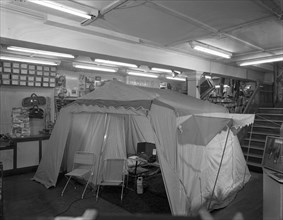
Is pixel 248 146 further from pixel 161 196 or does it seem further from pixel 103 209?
pixel 103 209

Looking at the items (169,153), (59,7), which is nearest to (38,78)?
(59,7)

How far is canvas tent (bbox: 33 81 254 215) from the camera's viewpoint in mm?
3283

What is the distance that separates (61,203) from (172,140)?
233 centimetres

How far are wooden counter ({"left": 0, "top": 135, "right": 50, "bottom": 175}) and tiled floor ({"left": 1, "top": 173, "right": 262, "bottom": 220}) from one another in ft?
1.95

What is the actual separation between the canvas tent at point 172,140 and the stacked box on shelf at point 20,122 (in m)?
1.29

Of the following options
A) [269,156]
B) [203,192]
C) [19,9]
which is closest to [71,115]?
[19,9]

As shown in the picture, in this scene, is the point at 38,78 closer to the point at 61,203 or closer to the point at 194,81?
the point at 61,203

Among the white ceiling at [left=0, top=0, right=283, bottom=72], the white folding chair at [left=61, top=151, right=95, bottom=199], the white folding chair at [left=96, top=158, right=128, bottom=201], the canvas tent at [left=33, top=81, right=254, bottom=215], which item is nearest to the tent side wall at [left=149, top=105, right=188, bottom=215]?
the canvas tent at [left=33, top=81, right=254, bottom=215]

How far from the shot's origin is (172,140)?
3311 mm

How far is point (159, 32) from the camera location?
3.82 m

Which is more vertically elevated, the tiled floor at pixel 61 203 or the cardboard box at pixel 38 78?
the cardboard box at pixel 38 78

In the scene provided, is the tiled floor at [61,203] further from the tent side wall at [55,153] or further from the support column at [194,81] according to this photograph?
the support column at [194,81]

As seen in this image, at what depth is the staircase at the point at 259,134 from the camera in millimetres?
6297

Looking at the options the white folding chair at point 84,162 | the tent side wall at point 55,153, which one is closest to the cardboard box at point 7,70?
the tent side wall at point 55,153
